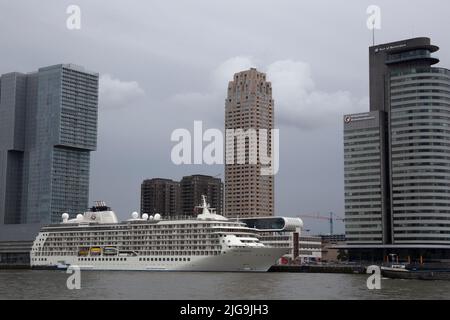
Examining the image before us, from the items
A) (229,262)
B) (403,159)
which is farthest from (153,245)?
(403,159)

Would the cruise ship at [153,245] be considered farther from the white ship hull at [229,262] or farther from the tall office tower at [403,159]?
the tall office tower at [403,159]

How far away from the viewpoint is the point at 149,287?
67438 mm

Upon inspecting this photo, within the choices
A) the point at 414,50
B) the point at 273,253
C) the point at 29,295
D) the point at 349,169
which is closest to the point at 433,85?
the point at 414,50

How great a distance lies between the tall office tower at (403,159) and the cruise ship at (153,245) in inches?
2115

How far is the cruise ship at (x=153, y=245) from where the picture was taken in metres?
111

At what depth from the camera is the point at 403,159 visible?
540 ft

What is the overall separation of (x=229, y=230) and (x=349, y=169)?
221 ft

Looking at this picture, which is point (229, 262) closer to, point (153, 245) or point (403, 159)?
point (153, 245)

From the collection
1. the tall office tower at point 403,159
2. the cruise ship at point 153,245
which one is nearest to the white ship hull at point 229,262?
the cruise ship at point 153,245

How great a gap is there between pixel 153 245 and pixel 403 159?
73.2m

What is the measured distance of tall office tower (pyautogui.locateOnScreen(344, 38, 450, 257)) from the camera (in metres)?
160

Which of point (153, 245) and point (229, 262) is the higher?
point (153, 245)

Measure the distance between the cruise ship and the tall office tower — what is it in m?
53.7

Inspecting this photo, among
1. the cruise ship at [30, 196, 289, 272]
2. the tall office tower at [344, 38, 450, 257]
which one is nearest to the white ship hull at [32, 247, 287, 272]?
the cruise ship at [30, 196, 289, 272]
